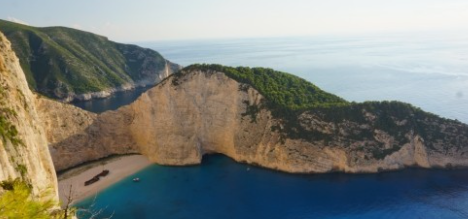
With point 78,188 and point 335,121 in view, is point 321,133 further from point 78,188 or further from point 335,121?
point 78,188

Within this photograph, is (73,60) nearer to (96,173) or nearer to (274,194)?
(96,173)

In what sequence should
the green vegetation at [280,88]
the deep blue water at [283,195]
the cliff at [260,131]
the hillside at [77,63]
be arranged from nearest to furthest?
1. the deep blue water at [283,195]
2. the cliff at [260,131]
3. the green vegetation at [280,88]
4. the hillside at [77,63]

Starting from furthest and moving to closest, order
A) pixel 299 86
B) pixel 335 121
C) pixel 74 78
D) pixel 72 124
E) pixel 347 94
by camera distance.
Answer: pixel 74 78, pixel 347 94, pixel 299 86, pixel 72 124, pixel 335 121

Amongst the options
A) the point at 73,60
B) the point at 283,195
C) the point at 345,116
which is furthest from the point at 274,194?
the point at 73,60

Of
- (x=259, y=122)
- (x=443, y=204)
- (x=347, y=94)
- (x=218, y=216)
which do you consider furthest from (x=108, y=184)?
(x=347, y=94)

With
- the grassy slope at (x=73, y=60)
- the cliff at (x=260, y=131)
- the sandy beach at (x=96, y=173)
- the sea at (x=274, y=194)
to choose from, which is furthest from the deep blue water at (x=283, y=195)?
the grassy slope at (x=73, y=60)

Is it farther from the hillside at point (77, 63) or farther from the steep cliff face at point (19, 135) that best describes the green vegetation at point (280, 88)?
the hillside at point (77, 63)
